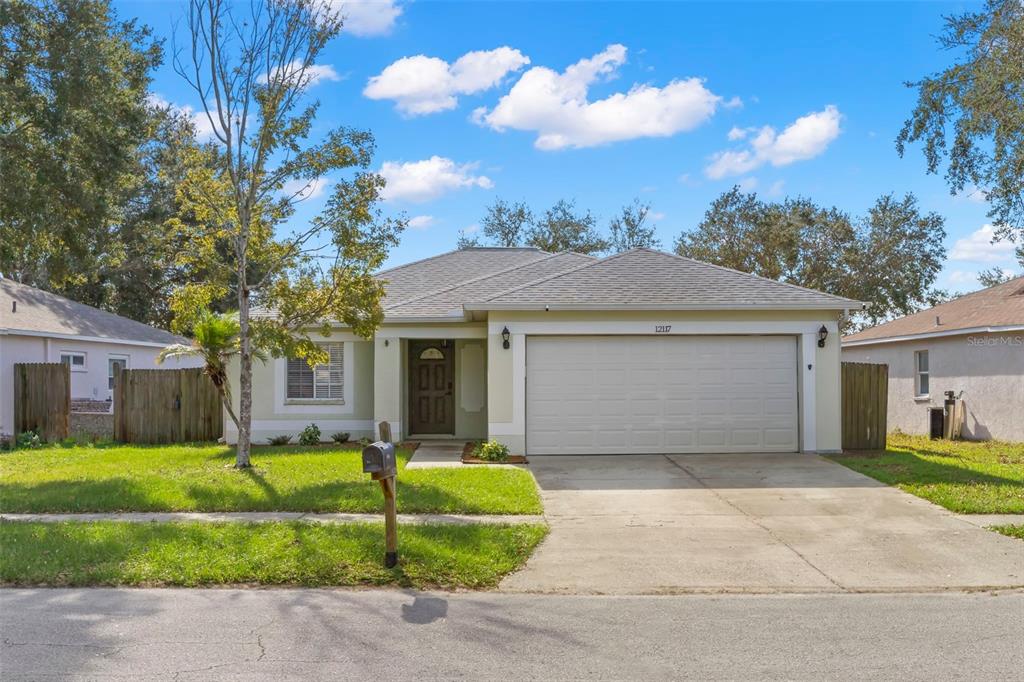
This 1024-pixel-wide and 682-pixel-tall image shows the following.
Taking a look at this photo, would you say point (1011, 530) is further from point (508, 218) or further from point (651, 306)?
point (508, 218)

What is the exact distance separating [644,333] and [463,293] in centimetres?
419

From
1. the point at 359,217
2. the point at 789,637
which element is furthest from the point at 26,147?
the point at 789,637

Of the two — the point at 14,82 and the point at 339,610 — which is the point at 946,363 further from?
the point at 14,82

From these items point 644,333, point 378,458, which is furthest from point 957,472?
point 378,458

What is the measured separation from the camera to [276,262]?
11969 mm

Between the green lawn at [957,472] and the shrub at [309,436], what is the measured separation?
32.9 ft

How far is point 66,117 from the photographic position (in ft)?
42.5

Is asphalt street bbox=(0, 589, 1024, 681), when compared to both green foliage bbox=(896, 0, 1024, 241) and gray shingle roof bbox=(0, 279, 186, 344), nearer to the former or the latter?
green foliage bbox=(896, 0, 1024, 241)

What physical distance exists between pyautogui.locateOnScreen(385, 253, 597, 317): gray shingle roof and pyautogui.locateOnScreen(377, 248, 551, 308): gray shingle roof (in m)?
0.56

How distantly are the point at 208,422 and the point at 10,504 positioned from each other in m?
7.25

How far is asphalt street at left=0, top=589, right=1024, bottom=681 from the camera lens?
449cm

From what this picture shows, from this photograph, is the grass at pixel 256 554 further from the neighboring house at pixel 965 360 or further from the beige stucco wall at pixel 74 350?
the neighboring house at pixel 965 360

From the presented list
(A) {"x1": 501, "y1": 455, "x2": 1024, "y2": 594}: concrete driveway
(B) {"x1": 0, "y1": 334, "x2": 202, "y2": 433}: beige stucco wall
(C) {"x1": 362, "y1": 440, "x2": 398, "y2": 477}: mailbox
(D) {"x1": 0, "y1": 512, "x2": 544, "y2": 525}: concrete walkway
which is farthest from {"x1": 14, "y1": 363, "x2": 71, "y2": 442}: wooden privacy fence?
(C) {"x1": 362, "y1": 440, "x2": 398, "y2": 477}: mailbox

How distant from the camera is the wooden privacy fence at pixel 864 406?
48.0 ft
